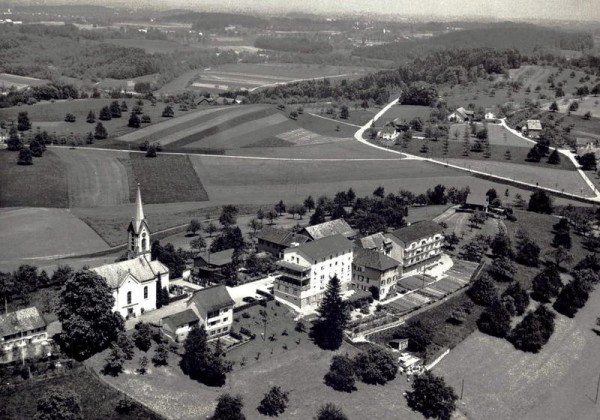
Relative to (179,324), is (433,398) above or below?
below

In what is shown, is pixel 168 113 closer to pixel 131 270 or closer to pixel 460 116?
pixel 460 116

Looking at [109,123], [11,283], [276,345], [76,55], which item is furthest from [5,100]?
[276,345]

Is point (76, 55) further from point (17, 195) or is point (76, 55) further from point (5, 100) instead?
point (17, 195)

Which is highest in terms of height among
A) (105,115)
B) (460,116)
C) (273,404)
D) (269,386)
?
(460,116)

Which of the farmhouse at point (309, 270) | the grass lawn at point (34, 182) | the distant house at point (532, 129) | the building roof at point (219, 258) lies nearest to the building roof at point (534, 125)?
the distant house at point (532, 129)

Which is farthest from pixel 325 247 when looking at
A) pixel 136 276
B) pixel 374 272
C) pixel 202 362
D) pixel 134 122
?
pixel 134 122

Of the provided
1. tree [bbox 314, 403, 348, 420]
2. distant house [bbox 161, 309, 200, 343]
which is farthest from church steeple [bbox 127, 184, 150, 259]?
tree [bbox 314, 403, 348, 420]
